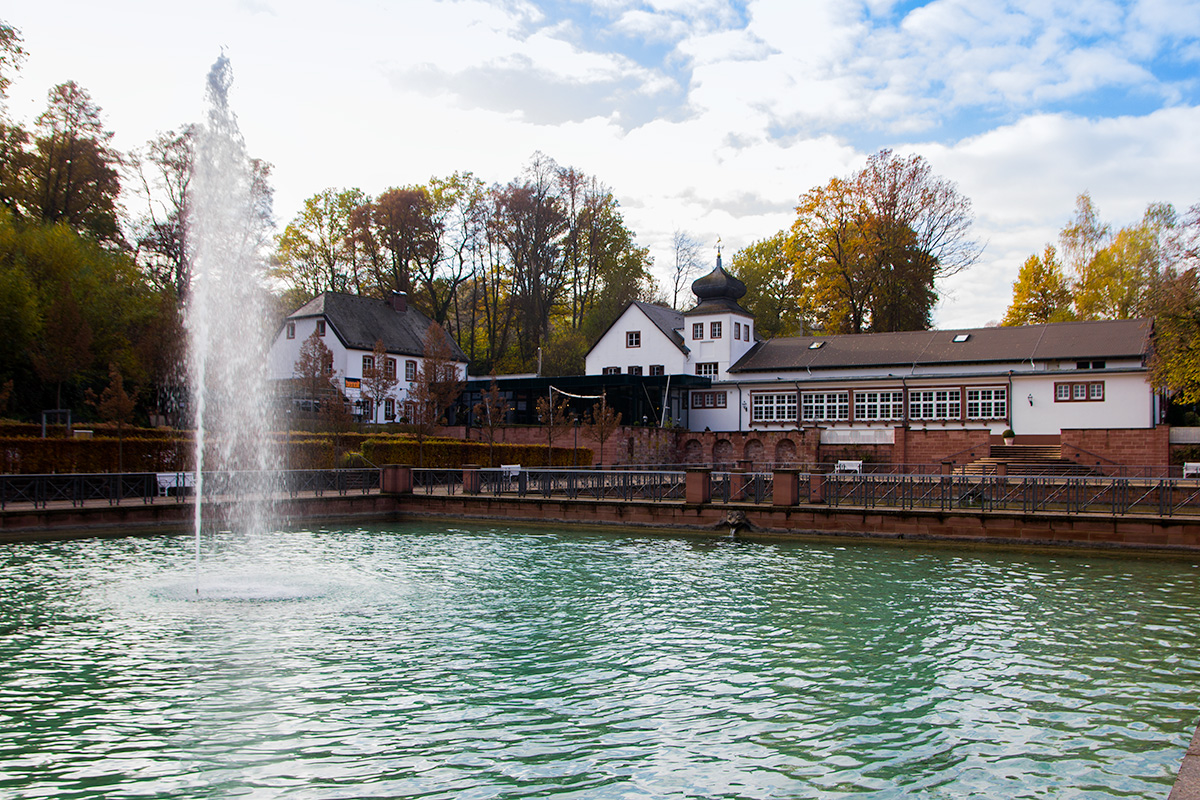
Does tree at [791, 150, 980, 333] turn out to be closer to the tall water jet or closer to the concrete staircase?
the concrete staircase

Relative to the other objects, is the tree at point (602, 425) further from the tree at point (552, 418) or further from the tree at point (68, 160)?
the tree at point (68, 160)

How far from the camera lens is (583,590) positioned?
17500 millimetres

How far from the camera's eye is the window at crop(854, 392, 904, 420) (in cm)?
5075

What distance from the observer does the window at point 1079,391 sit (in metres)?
44.4

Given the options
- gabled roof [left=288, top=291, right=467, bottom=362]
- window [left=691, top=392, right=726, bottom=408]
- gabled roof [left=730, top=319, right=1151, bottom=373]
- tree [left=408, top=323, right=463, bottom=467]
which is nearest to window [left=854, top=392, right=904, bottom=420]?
gabled roof [left=730, top=319, right=1151, bottom=373]

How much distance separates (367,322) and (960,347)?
3589 cm

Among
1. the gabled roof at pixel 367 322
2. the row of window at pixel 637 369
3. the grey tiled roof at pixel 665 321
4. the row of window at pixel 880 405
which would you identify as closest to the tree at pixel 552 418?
the row of window at pixel 637 369

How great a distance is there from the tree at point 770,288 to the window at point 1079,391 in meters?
30.1

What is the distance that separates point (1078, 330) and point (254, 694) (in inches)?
1887

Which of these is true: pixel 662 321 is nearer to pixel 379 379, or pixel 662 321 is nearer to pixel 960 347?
pixel 960 347

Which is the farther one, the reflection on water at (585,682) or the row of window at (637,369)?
the row of window at (637,369)

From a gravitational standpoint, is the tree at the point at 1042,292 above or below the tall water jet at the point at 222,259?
above

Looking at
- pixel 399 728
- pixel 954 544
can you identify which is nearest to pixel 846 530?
pixel 954 544

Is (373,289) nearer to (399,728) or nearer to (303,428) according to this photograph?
(303,428)
